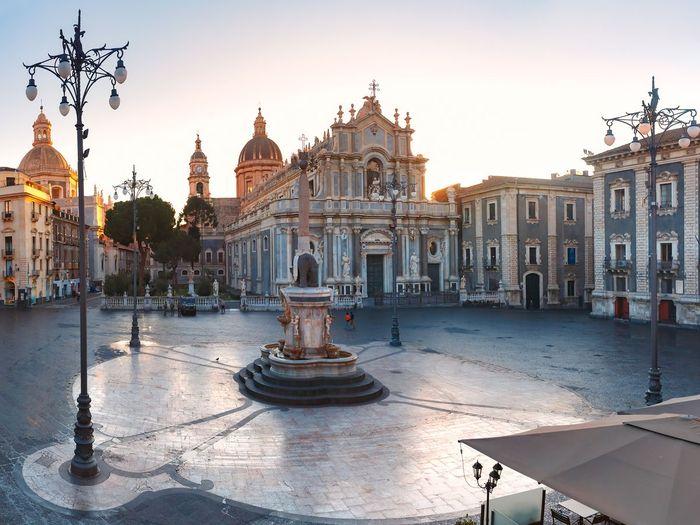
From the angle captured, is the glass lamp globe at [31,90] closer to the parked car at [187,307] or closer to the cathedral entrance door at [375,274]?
the parked car at [187,307]

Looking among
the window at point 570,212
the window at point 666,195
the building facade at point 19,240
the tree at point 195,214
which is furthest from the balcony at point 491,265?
the tree at point 195,214

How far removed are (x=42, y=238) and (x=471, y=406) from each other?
167 feet

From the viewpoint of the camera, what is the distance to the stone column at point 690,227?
29156 millimetres

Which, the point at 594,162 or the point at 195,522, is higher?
the point at 594,162

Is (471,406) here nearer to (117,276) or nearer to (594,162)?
(594,162)

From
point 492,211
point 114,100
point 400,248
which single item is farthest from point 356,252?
point 114,100

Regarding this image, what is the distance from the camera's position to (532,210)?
43.4 meters

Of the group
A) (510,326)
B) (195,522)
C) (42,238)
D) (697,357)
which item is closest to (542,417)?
(195,522)

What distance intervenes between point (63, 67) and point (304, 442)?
8.08m

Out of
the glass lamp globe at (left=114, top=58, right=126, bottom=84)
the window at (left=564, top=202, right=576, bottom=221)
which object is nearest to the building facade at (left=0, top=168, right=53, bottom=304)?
the glass lamp globe at (left=114, top=58, right=126, bottom=84)

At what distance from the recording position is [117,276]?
44469mm

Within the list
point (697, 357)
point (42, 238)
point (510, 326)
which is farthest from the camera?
point (42, 238)

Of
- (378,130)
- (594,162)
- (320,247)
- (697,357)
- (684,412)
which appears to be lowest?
(697,357)

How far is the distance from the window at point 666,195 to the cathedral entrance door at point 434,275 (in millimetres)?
20914
